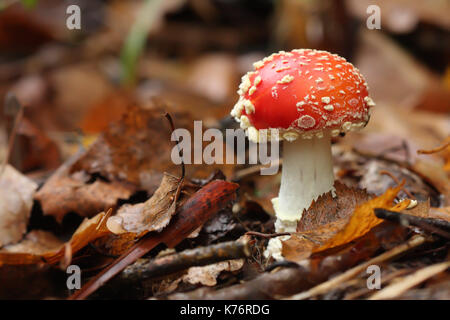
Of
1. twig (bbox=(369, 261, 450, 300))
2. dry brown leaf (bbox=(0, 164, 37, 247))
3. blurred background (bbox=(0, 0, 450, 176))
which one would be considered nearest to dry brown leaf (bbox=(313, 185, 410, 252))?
twig (bbox=(369, 261, 450, 300))

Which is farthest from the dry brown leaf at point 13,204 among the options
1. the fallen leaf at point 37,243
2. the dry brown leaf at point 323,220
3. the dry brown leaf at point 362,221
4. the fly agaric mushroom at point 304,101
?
the dry brown leaf at point 362,221

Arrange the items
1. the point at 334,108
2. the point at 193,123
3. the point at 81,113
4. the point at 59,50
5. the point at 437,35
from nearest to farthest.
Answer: the point at 334,108 → the point at 193,123 → the point at 437,35 → the point at 81,113 → the point at 59,50

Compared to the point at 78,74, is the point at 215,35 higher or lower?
higher

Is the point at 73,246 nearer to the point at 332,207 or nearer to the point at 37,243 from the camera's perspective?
the point at 37,243
